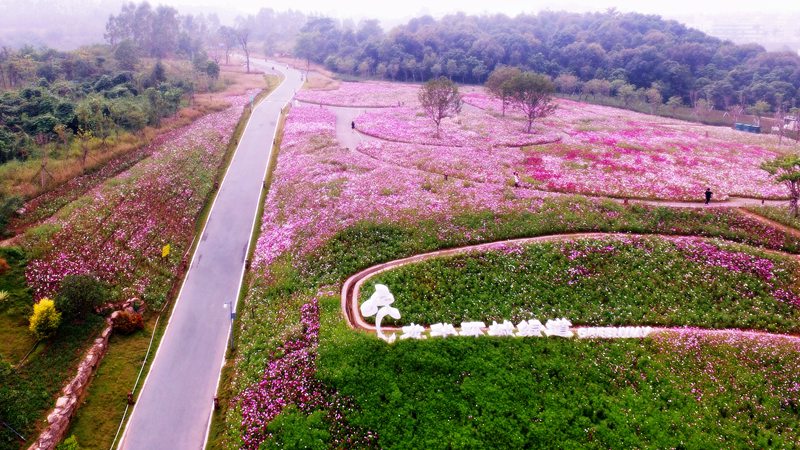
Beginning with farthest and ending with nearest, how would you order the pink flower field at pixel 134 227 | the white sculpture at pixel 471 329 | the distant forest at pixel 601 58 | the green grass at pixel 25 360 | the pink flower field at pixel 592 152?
1. the distant forest at pixel 601 58
2. the pink flower field at pixel 592 152
3. the pink flower field at pixel 134 227
4. the white sculpture at pixel 471 329
5. the green grass at pixel 25 360

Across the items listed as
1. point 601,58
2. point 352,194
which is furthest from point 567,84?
point 352,194

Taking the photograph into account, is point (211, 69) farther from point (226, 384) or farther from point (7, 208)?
point (226, 384)

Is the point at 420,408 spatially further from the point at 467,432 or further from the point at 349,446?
Result: the point at 349,446

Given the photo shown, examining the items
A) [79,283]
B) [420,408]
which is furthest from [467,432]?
[79,283]

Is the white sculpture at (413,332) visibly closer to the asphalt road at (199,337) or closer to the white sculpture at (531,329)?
the white sculpture at (531,329)

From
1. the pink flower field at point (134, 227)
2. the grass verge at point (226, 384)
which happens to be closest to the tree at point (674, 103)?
the pink flower field at point (134, 227)

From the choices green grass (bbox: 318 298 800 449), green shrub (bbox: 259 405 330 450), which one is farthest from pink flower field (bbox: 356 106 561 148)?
green shrub (bbox: 259 405 330 450)

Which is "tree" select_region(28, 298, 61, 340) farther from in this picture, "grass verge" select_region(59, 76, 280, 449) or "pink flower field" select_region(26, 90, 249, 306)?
"pink flower field" select_region(26, 90, 249, 306)
